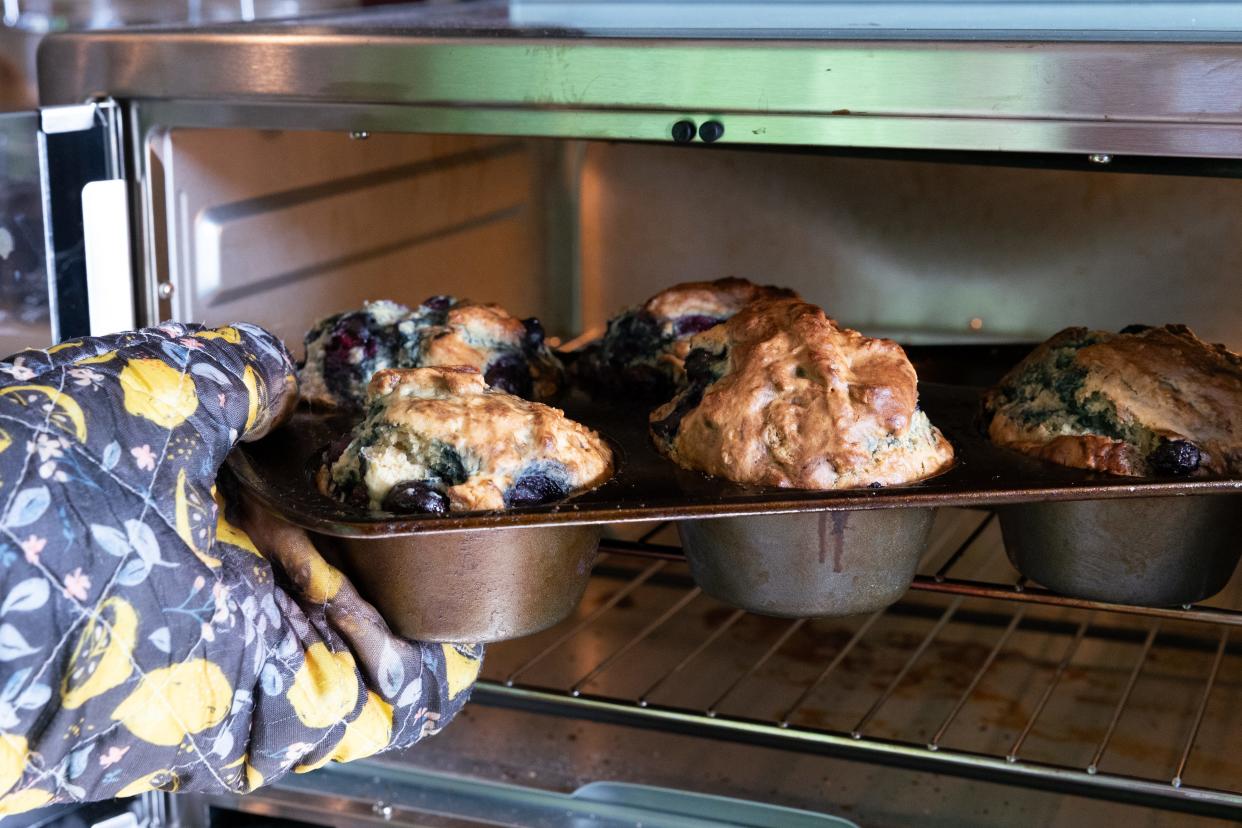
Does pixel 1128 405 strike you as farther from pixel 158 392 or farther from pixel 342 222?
pixel 342 222

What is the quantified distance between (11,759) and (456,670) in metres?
0.38

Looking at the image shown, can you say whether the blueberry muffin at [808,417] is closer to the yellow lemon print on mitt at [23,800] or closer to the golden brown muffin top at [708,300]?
the golden brown muffin top at [708,300]

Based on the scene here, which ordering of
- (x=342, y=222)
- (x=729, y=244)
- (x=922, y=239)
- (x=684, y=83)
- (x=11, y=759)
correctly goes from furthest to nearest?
(x=729, y=244) < (x=922, y=239) < (x=342, y=222) < (x=684, y=83) < (x=11, y=759)

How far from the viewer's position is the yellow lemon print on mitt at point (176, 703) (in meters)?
0.93

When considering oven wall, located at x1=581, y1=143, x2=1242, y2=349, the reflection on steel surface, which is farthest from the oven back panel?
the reflection on steel surface

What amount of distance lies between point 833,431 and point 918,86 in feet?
0.92

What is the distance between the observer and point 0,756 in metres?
0.88

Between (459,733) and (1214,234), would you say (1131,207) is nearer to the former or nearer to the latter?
(1214,234)

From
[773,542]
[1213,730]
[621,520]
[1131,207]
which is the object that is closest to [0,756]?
[621,520]

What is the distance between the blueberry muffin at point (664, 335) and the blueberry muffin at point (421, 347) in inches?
2.5

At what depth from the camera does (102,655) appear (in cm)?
91

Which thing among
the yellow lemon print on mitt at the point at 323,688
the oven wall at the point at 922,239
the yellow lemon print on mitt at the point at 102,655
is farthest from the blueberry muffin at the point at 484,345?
the oven wall at the point at 922,239

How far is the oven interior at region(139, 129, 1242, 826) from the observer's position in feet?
4.59

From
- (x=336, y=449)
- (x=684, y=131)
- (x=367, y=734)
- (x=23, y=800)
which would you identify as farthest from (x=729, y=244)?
(x=23, y=800)
